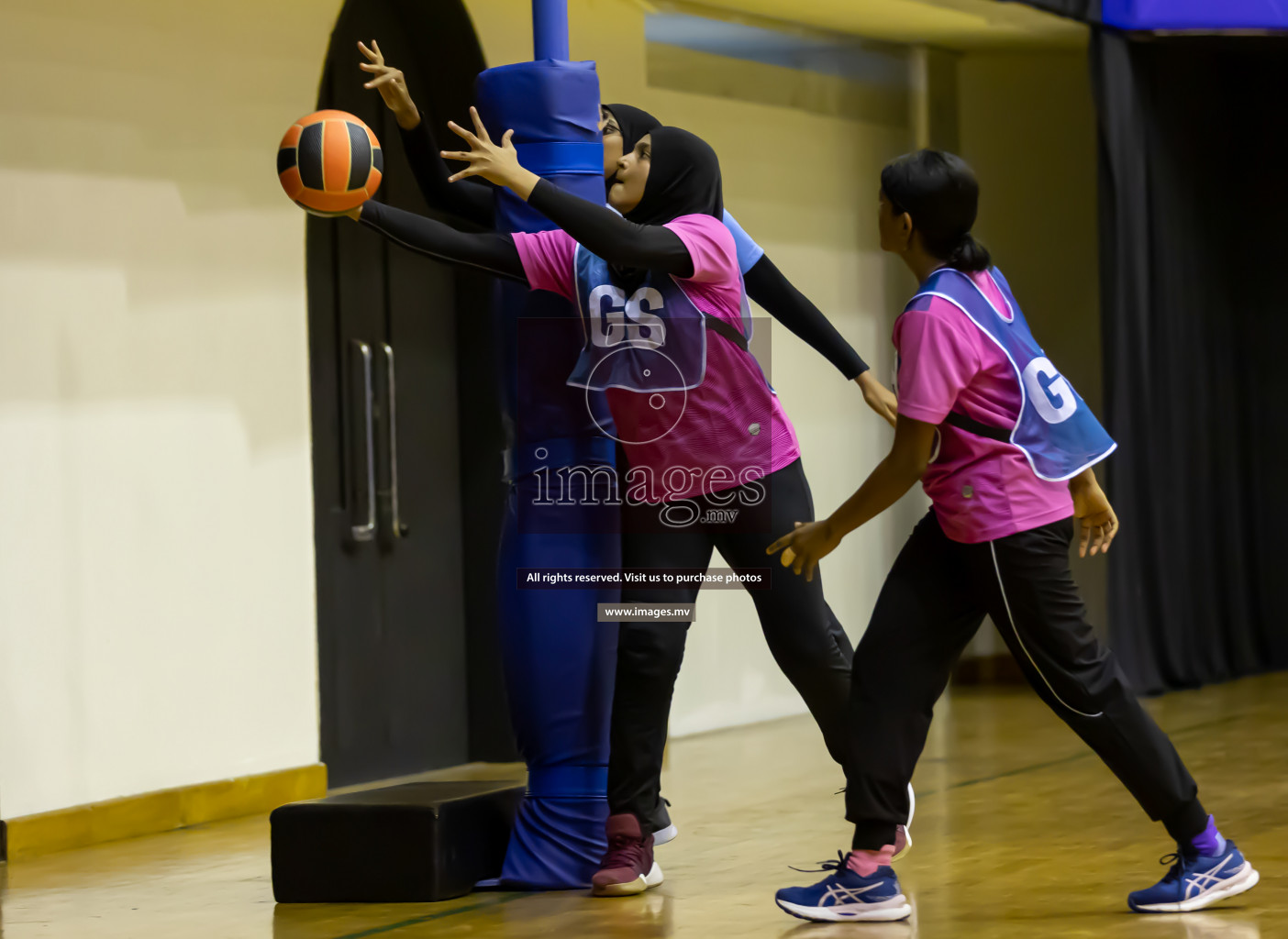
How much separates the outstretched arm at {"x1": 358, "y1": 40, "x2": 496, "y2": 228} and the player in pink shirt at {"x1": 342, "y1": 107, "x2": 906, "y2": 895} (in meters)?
0.37

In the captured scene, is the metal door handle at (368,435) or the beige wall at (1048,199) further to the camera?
the beige wall at (1048,199)

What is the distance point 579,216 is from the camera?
3.28 meters

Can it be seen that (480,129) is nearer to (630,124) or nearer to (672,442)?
(630,124)

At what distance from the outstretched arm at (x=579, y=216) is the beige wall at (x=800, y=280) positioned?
8.75 ft

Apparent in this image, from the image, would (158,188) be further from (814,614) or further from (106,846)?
(814,614)

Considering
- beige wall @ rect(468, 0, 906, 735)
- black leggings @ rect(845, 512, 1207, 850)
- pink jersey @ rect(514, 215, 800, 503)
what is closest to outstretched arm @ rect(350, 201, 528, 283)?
pink jersey @ rect(514, 215, 800, 503)

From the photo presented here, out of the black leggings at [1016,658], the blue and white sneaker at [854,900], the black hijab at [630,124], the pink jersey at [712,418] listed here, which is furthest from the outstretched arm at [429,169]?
the blue and white sneaker at [854,900]

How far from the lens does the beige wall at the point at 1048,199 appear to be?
7.94 meters

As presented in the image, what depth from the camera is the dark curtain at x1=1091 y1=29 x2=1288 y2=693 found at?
7.13 metres

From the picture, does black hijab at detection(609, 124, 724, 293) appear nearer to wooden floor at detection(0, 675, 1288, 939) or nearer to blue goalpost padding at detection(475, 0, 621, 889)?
blue goalpost padding at detection(475, 0, 621, 889)

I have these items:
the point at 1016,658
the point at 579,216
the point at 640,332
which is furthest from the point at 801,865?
the point at 579,216

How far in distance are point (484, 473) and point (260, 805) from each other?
1.47 m

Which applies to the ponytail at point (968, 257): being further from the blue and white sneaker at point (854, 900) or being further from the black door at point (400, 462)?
the black door at point (400, 462)

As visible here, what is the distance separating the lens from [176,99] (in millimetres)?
4832
